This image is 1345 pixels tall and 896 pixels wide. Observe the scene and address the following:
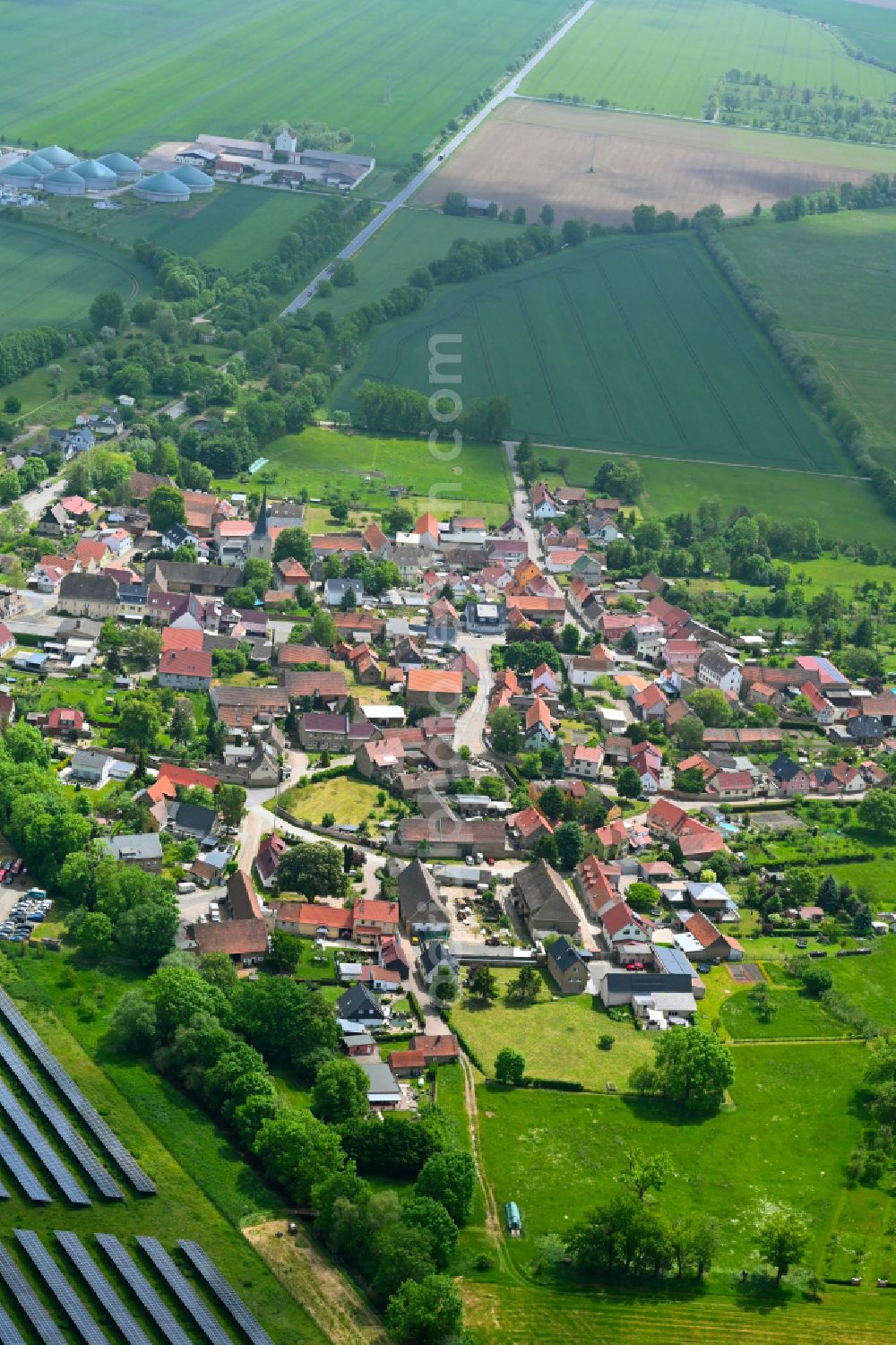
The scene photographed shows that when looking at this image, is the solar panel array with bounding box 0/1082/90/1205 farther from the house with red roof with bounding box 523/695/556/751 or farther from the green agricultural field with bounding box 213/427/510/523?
the green agricultural field with bounding box 213/427/510/523

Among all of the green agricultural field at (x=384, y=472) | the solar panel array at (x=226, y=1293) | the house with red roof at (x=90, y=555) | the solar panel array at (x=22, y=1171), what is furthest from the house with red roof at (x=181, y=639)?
the solar panel array at (x=226, y=1293)

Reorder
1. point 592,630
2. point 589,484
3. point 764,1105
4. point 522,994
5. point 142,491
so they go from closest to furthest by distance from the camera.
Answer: point 764,1105 < point 522,994 < point 592,630 < point 142,491 < point 589,484

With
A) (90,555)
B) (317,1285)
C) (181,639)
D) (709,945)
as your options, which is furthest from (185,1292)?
(90,555)

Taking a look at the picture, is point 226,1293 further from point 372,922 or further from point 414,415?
point 414,415

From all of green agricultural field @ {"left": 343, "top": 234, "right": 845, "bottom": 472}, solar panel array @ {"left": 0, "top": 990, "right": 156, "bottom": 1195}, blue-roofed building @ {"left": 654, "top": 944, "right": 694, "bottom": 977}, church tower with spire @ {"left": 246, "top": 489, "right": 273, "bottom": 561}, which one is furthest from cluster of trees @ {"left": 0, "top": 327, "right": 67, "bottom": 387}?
blue-roofed building @ {"left": 654, "top": 944, "right": 694, "bottom": 977}

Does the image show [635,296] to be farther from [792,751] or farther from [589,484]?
[792,751]

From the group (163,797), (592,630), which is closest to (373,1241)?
(163,797)
